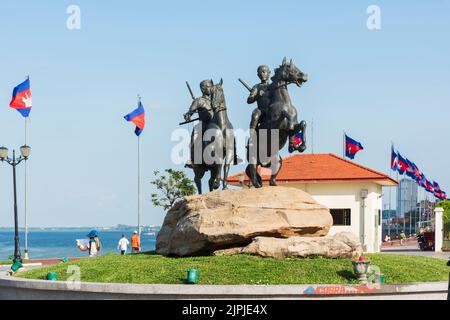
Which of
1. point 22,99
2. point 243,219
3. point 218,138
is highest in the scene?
point 22,99

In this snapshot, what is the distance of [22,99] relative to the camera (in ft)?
115

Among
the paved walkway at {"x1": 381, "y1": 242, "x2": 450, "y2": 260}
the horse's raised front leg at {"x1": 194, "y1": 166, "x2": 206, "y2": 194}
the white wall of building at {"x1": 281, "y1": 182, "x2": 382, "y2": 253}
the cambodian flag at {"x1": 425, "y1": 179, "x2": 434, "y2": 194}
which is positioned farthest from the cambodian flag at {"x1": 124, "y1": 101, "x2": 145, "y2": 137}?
the cambodian flag at {"x1": 425, "y1": 179, "x2": 434, "y2": 194}

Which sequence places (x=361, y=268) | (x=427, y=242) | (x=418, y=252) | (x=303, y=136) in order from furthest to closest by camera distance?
(x=427, y=242), (x=418, y=252), (x=303, y=136), (x=361, y=268)

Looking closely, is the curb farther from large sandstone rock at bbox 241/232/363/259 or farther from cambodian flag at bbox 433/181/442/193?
cambodian flag at bbox 433/181/442/193

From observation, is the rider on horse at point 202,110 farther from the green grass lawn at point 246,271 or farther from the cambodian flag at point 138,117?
the cambodian flag at point 138,117

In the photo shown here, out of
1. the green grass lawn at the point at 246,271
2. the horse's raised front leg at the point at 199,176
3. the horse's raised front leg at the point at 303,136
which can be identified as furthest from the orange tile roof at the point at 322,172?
the green grass lawn at the point at 246,271

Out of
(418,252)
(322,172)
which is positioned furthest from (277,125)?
(418,252)

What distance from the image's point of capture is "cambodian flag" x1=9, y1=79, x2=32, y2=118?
34906 millimetres

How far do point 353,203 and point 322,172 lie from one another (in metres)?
2.17

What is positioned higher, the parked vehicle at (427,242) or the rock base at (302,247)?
the rock base at (302,247)

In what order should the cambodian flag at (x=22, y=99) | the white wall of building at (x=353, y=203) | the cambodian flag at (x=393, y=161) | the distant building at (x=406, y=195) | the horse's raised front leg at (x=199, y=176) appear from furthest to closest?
the distant building at (x=406, y=195), the cambodian flag at (x=393, y=161), the white wall of building at (x=353, y=203), the cambodian flag at (x=22, y=99), the horse's raised front leg at (x=199, y=176)

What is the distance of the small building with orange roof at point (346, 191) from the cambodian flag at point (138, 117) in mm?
5233

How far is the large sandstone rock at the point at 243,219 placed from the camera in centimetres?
1853

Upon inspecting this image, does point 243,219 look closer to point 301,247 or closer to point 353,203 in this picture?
point 301,247
